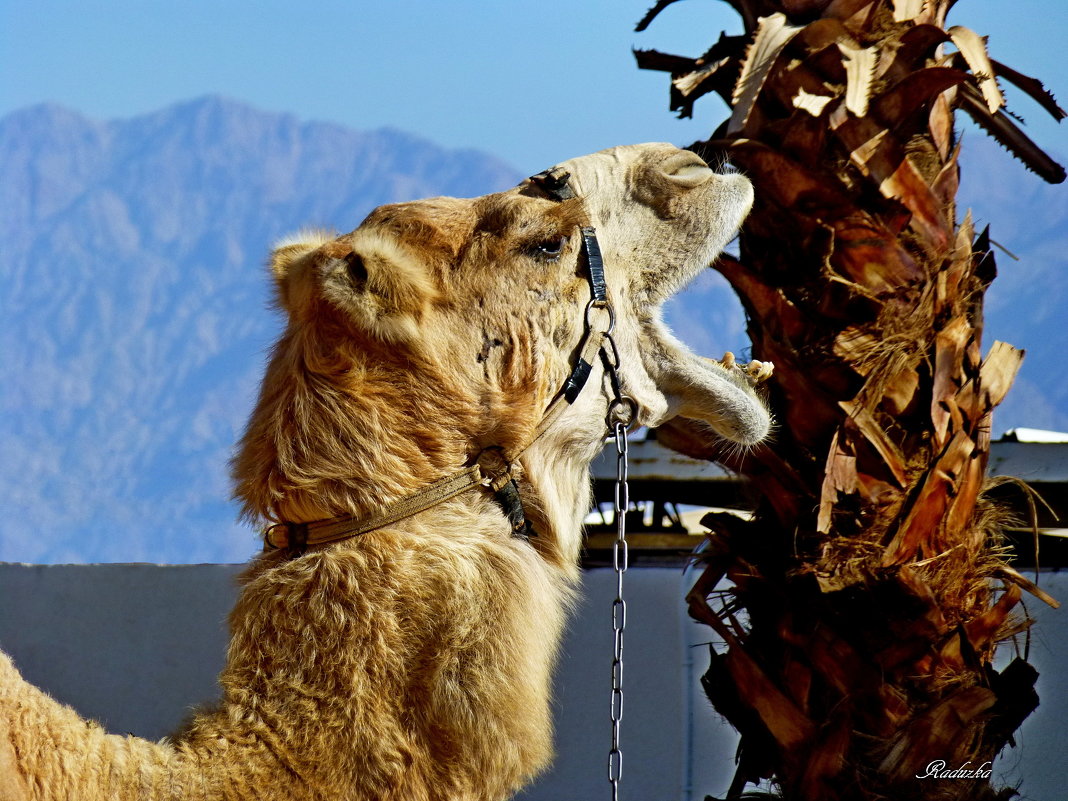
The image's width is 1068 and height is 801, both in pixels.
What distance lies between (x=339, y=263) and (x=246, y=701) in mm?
760

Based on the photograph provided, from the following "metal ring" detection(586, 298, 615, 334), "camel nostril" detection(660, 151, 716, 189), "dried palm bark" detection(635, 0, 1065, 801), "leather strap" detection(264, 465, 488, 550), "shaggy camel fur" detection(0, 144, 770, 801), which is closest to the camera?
"shaggy camel fur" detection(0, 144, 770, 801)

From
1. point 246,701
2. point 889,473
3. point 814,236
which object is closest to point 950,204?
point 814,236

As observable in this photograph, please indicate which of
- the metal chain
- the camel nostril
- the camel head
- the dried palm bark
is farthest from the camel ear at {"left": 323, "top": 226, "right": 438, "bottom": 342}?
the dried palm bark

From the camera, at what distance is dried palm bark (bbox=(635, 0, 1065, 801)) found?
2.41 metres

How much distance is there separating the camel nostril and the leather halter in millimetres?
225

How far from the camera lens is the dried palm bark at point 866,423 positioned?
2.41 metres

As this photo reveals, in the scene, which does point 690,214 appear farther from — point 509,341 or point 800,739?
point 800,739

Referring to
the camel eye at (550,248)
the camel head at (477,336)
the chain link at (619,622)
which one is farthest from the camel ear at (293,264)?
the chain link at (619,622)

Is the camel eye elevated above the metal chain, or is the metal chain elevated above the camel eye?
the camel eye

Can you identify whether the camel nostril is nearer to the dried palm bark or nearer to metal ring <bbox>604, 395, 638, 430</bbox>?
the dried palm bark

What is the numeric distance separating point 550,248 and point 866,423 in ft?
2.75

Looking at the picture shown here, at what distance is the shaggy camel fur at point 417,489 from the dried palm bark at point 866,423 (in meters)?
0.32

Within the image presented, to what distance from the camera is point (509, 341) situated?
6.67 ft

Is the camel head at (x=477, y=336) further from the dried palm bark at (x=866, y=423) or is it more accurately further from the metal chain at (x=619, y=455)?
the dried palm bark at (x=866, y=423)
